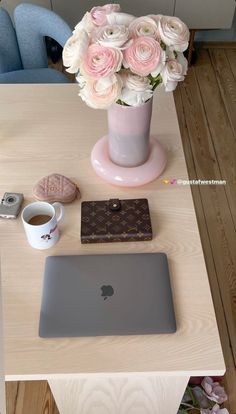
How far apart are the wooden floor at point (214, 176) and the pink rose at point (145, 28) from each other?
3.92 ft

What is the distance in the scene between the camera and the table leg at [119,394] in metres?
1.08

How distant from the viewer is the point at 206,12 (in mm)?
2754

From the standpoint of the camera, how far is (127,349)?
2.87 ft

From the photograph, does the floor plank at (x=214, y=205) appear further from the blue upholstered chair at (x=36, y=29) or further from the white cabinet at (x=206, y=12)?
the blue upholstered chair at (x=36, y=29)

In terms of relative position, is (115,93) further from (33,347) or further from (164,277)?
(33,347)

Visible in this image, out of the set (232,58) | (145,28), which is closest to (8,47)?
(145,28)

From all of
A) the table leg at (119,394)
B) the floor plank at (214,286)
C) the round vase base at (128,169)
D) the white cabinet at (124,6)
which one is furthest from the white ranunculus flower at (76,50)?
the white cabinet at (124,6)

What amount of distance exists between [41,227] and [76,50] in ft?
1.36

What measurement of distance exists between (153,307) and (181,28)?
0.64m

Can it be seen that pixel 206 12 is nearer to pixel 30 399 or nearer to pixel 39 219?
pixel 39 219

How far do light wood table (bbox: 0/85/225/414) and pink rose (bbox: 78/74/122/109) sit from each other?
0.31 m

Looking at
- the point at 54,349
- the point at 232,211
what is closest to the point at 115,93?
the point at 54,349

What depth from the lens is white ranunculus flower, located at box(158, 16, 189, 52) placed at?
2.96 ft

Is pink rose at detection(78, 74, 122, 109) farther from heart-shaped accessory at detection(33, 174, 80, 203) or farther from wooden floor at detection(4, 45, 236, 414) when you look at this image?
wooden floor at detection(4, 45, 236, 414)
